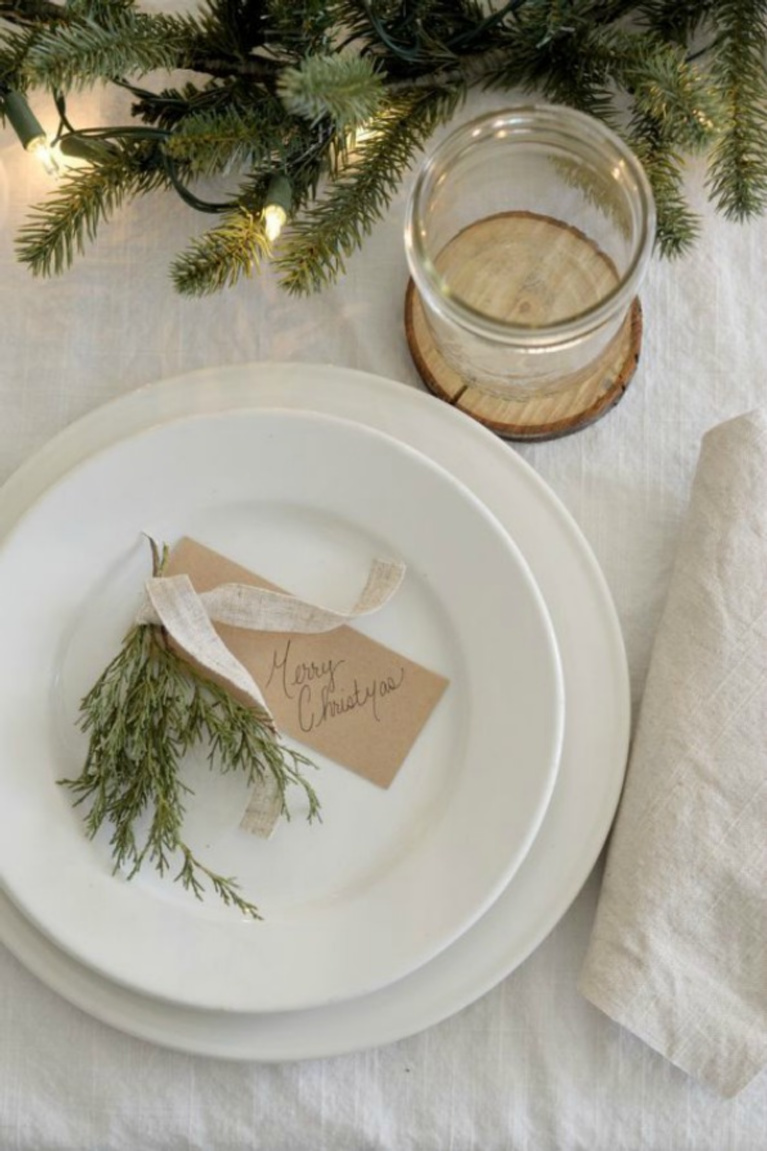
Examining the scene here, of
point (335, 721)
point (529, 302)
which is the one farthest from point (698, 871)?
point (529, 302)

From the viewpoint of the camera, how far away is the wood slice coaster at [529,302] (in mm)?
726

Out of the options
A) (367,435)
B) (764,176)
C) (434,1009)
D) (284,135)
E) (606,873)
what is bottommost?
(434,1009)

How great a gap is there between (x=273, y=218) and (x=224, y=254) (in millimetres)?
34

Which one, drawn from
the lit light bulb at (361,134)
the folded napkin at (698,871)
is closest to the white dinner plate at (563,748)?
the folded napkin at (698,871)

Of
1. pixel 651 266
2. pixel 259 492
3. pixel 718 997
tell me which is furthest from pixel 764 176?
pixel 718 997

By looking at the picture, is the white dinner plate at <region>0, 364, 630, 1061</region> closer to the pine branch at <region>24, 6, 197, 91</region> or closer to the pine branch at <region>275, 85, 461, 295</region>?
the pine branch at <region>275, 85, 461, 295</region>

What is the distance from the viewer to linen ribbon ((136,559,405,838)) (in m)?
0.69

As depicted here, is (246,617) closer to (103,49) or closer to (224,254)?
(224,254)

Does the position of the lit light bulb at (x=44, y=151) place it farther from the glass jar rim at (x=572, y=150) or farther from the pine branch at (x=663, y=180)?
the pine branch at (x=663, y=180)

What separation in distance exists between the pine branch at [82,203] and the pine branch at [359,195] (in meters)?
0.09

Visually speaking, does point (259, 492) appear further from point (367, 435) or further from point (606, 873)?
point (606, 873)

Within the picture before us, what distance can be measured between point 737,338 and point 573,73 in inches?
7.2

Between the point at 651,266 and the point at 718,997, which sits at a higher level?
the point at 651,266

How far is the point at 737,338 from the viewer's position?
764mm
